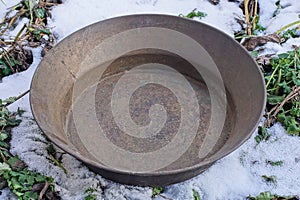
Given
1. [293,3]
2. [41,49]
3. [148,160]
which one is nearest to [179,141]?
[148,160]

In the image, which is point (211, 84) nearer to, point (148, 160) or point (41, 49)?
point (148, 160)

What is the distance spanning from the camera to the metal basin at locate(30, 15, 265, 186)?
1.55 metres

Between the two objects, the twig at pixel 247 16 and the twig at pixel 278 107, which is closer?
the twig at pixel 278 107

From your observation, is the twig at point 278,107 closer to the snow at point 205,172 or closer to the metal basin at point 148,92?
the snow at point 205,172

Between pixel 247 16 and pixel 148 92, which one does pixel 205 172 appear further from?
pixel 247 16

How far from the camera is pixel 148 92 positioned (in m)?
1.84

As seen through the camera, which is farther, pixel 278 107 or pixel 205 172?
pixel 278 107

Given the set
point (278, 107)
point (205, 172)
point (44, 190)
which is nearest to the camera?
point (44, 190)

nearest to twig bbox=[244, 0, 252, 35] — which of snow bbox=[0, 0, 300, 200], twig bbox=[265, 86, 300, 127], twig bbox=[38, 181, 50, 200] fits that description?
snow bbox=[0, 0, 300, 200]

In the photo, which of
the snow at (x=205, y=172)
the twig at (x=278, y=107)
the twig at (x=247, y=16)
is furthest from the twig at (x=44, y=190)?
the twig at (x=247, y=16)

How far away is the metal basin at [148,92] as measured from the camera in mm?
1546

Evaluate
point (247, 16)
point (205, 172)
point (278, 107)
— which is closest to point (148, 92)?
point (205, 172)

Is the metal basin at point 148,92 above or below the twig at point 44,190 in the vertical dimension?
above

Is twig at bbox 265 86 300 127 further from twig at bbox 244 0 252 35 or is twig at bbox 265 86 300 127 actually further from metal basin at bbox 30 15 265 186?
twig at bbox 244 0 252 35
